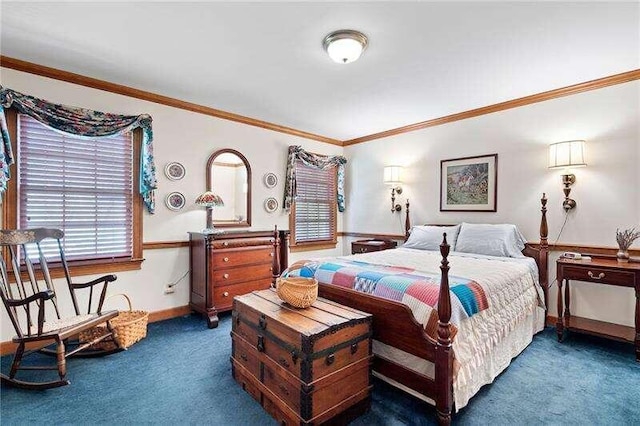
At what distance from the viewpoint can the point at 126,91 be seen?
333cm

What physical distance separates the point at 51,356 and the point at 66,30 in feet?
8.38

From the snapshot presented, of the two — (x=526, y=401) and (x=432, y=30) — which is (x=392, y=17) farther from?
(x=526, y=401)

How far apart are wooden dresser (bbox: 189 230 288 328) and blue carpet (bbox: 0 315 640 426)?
0.74 metres

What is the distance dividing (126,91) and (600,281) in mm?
4797

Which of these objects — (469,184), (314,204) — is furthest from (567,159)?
(314,204)

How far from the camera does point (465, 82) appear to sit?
3.20 meters

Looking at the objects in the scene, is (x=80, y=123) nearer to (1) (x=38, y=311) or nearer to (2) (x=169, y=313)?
(1) (x=38, y=311)

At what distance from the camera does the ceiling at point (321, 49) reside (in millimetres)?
2092

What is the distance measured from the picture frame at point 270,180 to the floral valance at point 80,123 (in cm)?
149

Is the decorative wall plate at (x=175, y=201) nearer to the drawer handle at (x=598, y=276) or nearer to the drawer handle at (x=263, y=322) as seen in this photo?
the drawer handle at (x=263, y=322)

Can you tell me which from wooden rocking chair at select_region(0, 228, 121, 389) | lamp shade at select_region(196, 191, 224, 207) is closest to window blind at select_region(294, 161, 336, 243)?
lamp shade at select_region(196, 191, 224, 207)

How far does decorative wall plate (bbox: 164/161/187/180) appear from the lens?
3.63 metres

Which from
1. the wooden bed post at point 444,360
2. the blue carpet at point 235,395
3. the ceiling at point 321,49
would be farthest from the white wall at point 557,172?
the wooden bed post at point 444,360

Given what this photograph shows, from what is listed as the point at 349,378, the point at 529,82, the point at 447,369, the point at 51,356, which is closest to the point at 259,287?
the point at 51,356
